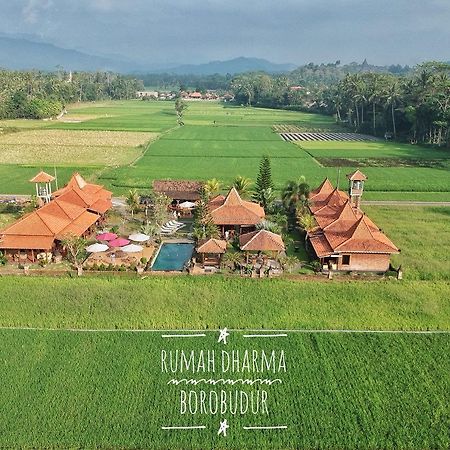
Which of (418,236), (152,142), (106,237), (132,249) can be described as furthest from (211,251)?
(152,142)

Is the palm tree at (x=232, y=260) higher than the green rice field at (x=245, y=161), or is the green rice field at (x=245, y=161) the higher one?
the green rice field at (x=245, y=161)

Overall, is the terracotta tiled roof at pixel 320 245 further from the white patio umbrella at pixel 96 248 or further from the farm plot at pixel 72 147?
the farm plot at pixel 72 147

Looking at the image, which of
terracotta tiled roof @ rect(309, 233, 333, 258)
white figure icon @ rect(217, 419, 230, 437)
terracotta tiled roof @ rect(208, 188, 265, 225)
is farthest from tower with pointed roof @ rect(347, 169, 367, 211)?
white figure icon @ rect(217, 419, 230, 437)

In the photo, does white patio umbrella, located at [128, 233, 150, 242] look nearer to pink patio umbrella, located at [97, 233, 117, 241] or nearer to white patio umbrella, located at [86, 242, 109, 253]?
pink patio umbrella, located at [97, 233, 117, 241]

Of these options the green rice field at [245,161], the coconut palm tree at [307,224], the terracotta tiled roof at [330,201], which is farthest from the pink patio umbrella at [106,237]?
the green rice field at [245,161]

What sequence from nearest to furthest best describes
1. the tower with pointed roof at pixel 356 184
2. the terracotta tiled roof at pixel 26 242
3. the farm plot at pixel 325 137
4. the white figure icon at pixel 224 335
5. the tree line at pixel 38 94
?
Answer: the white figure icon at pixel 224 335
the terracotta tiled roof at pixel 26 242
the tower with pointed roof at pixel 356 184
the farm plot at pixel 325 137
the tree line at pixel 38 94

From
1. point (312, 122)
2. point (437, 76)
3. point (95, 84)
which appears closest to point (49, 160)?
point (437, 76)
